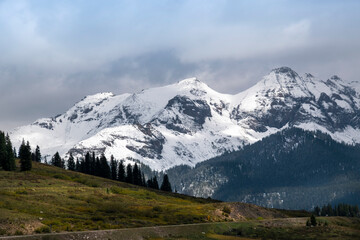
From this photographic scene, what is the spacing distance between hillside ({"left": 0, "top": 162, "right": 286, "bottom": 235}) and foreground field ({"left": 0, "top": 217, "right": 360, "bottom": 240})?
6437mm

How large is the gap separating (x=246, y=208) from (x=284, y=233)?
31311 millimetres

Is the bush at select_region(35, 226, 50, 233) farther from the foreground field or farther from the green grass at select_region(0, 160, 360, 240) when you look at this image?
the foreground field

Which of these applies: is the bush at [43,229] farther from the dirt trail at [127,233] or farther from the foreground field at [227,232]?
the foreground field at [227,232]

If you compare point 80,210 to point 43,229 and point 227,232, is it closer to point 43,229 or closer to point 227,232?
point 43,229

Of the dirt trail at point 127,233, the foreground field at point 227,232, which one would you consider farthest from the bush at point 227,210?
the dirt trail at point 127,233

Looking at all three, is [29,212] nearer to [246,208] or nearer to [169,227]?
[169,227]

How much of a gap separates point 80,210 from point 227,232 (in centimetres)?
2584

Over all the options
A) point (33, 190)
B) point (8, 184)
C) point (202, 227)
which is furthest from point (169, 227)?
point (8, 184)

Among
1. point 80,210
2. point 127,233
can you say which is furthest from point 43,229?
point 80,210

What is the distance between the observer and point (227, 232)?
95.2 metres

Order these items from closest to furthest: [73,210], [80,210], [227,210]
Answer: [73,210] < [80,210] < [227,210]

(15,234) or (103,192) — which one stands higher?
(103,192)

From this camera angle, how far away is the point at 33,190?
117625mm

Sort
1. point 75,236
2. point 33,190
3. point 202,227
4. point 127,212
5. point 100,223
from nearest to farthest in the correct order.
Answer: point 75,236, point 100,223, point 202,227, point 127,212, point 33,190
